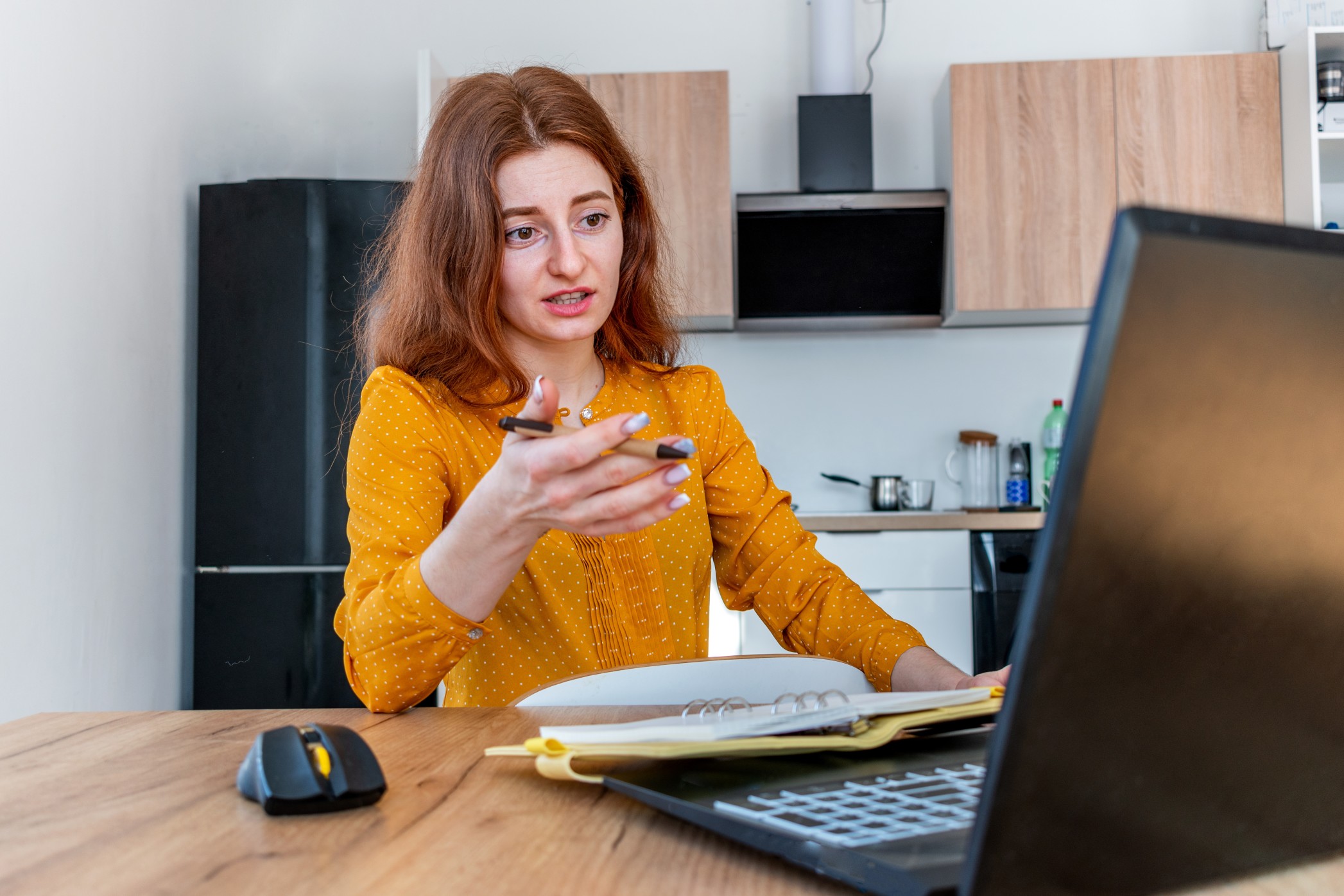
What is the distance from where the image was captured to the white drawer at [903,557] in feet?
9.77

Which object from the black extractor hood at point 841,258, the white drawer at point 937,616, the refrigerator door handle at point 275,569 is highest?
the black extractor hood at point 841,258

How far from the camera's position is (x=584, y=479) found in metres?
0.63

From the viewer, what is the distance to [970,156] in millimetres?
3211

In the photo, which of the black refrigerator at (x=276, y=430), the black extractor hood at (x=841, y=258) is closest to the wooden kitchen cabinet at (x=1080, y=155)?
the black extractor hood at (x=841, y=258)

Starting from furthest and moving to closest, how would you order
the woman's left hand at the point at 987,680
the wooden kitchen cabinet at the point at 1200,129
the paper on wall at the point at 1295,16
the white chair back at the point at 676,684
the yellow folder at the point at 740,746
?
the paper on wall at the point at 1295,16 → the wooden kitchen cabinet at the point at 1200,129 → the white chair back at the point at 676,684 → the woman's left hand at the point at 987,680 → the yellow folder at the point at 740,746

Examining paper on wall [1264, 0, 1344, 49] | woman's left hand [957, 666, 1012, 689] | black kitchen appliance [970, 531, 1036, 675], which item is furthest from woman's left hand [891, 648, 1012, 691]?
paper on wall [1264, 0, 1344, 49]

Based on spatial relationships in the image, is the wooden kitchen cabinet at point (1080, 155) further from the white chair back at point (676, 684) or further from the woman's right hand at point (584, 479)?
the woman's right hand at point (584, 479)

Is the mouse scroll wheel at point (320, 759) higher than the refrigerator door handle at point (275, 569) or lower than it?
higher

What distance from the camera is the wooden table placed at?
446 mm

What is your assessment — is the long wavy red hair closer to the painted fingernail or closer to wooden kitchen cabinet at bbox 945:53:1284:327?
the painted fingernail

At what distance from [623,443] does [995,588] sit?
2.55 m

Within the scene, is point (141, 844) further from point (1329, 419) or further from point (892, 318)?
point (892, 318)

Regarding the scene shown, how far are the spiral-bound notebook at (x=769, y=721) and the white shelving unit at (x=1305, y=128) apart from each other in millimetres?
2889

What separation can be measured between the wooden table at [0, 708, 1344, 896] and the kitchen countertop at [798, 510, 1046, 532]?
2.29 metres
